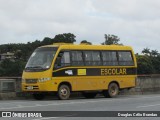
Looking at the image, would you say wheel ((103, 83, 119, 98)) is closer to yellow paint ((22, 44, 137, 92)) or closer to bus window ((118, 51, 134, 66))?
yellow paint ((22, 44, 137, 92))

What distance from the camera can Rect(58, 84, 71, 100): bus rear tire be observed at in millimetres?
27047

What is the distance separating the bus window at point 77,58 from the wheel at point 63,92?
1.36 m

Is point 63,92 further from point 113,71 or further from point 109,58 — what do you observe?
point 109,58

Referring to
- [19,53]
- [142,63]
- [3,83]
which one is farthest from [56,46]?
[19,53]

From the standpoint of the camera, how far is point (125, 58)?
31094 millimetres

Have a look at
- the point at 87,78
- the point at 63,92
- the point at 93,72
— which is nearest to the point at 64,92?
the point at 63,92

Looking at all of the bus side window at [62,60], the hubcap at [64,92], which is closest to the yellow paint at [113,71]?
the bus side window at [62,60]

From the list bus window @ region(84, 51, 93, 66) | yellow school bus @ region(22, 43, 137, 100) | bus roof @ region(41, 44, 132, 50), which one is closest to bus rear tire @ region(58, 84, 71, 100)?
yellow school bus @ region(22, 43, 137, 100)

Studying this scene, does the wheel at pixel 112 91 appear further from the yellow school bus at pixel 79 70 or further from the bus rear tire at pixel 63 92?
the bus rear tire at pixel 63 92

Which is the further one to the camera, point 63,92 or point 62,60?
point 63,92

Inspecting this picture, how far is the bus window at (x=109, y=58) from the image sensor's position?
2977 centimetres

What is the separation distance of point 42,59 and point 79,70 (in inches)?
90.0

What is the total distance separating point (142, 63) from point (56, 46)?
6445 centimetres

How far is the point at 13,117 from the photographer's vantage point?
15930 millimetres
